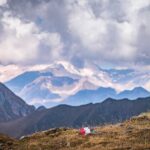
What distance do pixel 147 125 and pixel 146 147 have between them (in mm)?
19493

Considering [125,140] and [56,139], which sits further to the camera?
[56,139]

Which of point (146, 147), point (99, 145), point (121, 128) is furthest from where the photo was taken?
point (121, 128)

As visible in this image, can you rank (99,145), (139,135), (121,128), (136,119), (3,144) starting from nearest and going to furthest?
1. (99,145)
2. (139,135)
3. (3,144)
4. (121,128)
5. (136,119)

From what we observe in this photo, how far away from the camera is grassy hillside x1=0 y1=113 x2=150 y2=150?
49.4 metres

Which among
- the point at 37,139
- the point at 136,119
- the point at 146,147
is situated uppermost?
the point at 136,119

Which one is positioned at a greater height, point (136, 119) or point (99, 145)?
point (136, 119)

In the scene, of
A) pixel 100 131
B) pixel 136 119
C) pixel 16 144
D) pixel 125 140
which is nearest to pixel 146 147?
pixel 125 140

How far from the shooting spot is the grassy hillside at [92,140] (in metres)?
49.4

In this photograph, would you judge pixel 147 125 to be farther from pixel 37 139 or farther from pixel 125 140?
pixel 37 139

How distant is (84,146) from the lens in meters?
52.0

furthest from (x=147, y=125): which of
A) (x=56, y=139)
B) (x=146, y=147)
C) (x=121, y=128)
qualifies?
(x=146, y=147)

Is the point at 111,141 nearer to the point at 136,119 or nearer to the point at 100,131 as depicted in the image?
the point at 100,131

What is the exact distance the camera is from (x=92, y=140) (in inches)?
2170

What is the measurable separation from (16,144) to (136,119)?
24.5 metres
